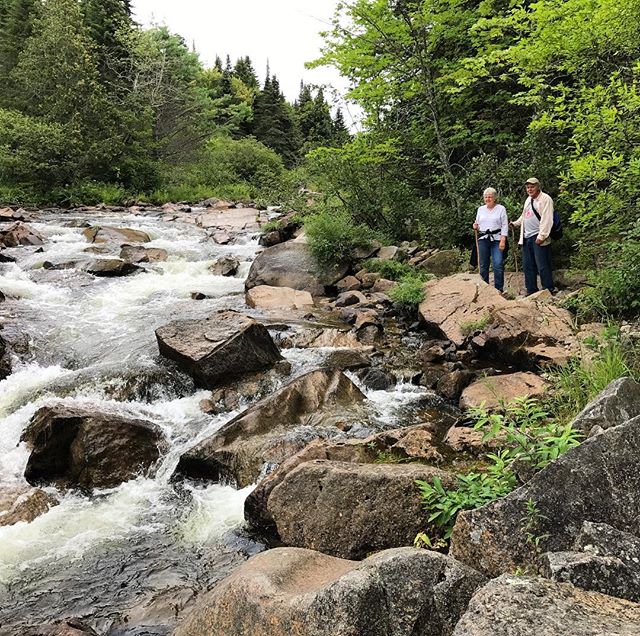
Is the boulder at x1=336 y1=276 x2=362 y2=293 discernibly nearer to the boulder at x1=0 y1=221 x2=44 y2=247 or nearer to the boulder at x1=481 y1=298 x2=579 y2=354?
the boulder at x1=481 y1=298 x2=579 y2=354

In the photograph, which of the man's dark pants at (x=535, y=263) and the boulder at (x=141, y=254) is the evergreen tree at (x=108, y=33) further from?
the man's dark pants at (x=535, y=263)

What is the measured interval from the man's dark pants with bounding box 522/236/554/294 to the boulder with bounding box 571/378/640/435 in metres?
5.45

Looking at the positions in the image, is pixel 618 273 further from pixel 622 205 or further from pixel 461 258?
pixel 461 258

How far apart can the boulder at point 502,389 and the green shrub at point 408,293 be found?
3.26 metres

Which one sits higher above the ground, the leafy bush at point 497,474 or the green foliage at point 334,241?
the green foliage at point 334,241

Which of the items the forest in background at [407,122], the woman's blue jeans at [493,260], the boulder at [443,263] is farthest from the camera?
A: the boulder at [443,263]

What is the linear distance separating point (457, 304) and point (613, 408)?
19.2 ft

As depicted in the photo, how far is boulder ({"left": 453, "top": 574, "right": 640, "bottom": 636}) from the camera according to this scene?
1.72 meters

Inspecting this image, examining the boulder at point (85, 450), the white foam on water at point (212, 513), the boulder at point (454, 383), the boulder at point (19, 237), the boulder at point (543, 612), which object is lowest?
the white foam on water at point (212, 513)

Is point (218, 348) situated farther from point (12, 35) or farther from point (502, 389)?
point (12, 35)

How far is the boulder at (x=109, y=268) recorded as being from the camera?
13.0 m

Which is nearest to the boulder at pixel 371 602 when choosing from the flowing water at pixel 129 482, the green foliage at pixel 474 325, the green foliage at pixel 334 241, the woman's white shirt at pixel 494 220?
the flowing water at pixel 129 482

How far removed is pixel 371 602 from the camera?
2246mm

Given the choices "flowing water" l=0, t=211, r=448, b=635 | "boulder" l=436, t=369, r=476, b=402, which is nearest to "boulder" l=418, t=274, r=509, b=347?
"boulder" l=436, t=369, r=476, b=402
